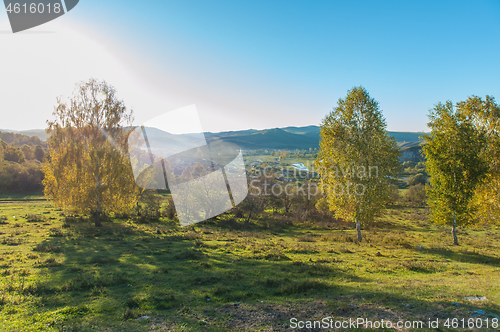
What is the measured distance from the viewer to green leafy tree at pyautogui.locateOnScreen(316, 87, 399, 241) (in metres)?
24.8

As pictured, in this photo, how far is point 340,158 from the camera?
25734 mm

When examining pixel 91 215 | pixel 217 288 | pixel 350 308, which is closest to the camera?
pixel 350 308

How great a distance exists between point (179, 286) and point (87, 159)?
931 inches

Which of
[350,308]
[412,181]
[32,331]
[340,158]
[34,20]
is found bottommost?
[412,181]

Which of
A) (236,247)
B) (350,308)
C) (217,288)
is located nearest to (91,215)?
(236,247)

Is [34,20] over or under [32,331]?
over

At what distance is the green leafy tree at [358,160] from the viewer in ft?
81.2

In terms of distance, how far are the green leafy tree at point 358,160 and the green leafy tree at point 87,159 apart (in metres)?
24.6

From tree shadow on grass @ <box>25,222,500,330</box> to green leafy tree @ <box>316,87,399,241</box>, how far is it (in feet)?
33.2

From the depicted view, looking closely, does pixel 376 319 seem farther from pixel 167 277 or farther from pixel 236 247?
pixel 236 247

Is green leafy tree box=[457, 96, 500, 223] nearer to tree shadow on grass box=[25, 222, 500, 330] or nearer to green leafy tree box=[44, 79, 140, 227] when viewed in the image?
tree shadow on grass box=[25, 222, 500, 330]

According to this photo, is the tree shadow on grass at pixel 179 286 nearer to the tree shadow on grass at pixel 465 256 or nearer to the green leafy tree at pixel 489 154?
the tree shadow on grass at pixel 465 256

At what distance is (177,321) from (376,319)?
6596 mm

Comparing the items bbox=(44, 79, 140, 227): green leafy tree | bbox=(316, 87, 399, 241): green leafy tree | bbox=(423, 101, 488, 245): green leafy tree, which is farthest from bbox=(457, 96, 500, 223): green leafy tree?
bbox=(44, 79, 140, 227): green leafy tree
